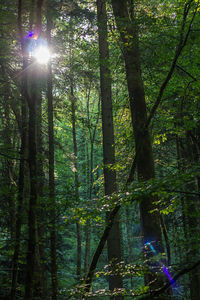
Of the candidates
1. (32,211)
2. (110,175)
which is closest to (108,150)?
(110,175)

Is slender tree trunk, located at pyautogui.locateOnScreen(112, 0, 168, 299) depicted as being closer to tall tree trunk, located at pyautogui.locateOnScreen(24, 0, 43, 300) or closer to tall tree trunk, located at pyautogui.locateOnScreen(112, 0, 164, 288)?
tall tree trunk, located at pyautogui.locateOnScreen(112, 0, 164, 288)

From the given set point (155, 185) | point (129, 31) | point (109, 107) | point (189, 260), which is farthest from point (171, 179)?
point (109, 107)

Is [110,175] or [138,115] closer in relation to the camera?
[138,115]

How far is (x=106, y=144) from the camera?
8.47 m

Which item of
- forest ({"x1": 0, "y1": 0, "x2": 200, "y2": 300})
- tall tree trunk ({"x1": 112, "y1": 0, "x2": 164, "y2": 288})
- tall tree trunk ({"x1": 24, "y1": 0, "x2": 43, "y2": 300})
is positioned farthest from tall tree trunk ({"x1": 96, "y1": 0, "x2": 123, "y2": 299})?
tall tree trunk ({"x1": 24, "y1": 0, "x2": 43, "y2": 300})

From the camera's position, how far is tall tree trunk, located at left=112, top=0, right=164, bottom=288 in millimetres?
5281

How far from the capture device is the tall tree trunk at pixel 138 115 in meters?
5.28

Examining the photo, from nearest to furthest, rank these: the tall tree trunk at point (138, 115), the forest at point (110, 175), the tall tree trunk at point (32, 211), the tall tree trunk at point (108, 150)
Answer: the tall tree trunk at point (32, 211) < the forest at point (110, 175) < the tall tree trunk at point (138, 115) < the tall tree trunk at point (108, 150)

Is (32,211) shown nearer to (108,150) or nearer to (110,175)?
(110,175)

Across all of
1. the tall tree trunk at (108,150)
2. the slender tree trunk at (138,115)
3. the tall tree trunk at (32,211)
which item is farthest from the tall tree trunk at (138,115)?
the tall tree trunk at (32,211)

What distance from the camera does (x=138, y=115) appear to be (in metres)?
5.79

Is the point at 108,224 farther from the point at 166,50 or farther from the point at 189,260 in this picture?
the point at 166,50

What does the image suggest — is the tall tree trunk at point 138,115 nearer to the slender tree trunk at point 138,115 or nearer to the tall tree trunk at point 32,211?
the slender tree trunk at point 138,115

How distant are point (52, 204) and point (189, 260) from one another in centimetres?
221
